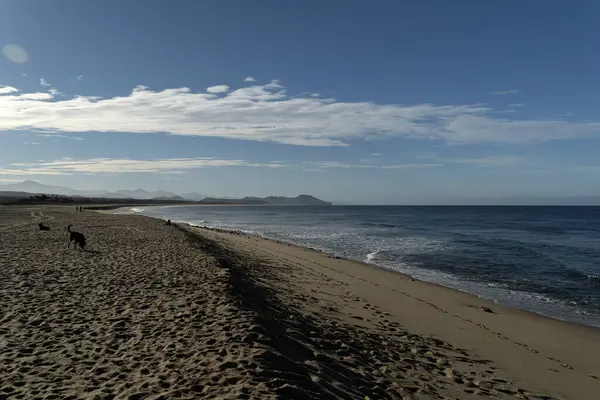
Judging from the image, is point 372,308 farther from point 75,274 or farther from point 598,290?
point 598,290

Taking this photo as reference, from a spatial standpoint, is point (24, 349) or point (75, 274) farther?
point (75, 274)

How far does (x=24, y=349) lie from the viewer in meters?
6.63

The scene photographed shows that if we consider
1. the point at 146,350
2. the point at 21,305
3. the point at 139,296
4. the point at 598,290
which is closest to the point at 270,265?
the point at 139,296

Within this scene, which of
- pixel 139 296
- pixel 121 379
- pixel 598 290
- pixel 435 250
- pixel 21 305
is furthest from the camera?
pixel 435 250

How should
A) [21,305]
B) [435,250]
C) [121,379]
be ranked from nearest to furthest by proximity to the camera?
[121,379], [21,305], [435,250]

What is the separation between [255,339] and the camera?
704 cm

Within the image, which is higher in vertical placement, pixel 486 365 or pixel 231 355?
pixel 231 355

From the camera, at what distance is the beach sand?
5629 mm

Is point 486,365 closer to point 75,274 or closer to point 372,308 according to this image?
point 372,308

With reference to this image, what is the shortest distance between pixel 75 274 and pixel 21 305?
3716 millimetres

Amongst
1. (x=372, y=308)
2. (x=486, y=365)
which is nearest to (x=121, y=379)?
(x=486, y=365)

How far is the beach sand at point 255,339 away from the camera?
18.5 feet

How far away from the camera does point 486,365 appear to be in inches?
329

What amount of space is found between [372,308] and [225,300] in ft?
16.4
